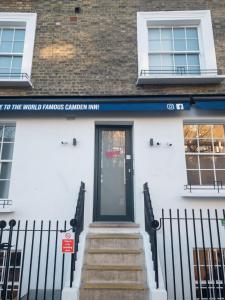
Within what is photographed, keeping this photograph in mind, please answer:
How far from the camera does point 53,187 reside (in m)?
7.12

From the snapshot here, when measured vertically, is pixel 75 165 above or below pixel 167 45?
below

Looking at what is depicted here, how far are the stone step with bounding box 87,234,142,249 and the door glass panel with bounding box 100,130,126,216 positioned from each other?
3.82ft

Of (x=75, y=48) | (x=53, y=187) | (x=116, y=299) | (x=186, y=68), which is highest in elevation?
(x=75, y=48)

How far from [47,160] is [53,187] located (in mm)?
705

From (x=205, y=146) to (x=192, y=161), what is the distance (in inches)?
22.1

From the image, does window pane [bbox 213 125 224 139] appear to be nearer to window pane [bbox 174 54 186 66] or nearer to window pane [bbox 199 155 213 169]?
window pane [bbox 199 155 213 169]

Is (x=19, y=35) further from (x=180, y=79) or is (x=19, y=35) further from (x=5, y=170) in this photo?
(x=180, y=79)

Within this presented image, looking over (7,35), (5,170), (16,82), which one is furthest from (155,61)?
(5,170)

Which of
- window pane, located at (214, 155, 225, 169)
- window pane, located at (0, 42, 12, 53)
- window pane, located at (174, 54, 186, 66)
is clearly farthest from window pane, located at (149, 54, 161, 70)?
window pane, located at (0, 42, 12, 53)

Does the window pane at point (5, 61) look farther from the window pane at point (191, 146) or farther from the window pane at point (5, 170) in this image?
the window pane at point (191, 146)

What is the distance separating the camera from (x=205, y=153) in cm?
759

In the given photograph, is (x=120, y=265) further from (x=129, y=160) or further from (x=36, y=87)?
(x=36, y=87)

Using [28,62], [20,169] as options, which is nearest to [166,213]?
[20,169]

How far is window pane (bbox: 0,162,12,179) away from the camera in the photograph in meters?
7.41
